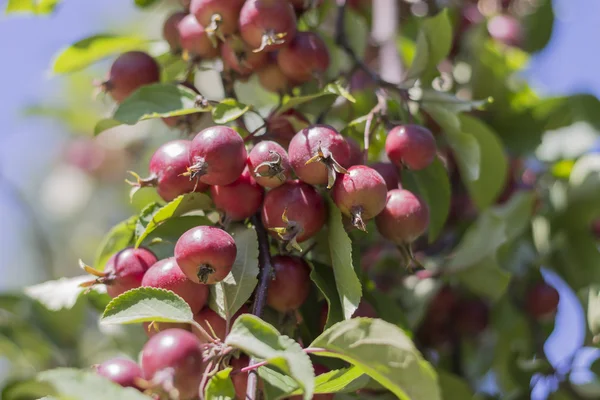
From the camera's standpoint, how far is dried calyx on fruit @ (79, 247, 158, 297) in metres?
1.07

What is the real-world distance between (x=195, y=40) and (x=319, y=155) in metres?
0.42

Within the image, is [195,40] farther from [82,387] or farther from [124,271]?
[82,387]

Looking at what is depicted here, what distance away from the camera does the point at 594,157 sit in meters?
1.91

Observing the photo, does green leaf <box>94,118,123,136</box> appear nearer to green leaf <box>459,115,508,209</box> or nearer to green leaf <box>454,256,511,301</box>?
green leaf <box>459,115,508,209</box>

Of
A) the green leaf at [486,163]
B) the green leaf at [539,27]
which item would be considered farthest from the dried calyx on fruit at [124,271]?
the green leaf at [539,27]

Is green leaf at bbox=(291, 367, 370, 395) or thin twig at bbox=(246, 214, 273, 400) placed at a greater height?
thin twig at bbox=(246, 214, 273, 400)

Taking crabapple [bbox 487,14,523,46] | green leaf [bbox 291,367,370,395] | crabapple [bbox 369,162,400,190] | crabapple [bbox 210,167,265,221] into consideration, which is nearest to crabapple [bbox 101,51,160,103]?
crabapple [bbox 210,167,265,221]

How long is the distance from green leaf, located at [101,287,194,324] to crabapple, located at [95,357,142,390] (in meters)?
0.05

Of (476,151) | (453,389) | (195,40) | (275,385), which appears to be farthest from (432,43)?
(275,385)

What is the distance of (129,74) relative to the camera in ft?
4.44

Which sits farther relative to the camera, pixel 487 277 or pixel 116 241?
pixel 487 277

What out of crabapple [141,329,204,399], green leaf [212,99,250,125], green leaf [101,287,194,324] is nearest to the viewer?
crabapple [141,329,204,399]

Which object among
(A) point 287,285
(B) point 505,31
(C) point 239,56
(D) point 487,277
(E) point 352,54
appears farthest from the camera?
(B) point 505,31

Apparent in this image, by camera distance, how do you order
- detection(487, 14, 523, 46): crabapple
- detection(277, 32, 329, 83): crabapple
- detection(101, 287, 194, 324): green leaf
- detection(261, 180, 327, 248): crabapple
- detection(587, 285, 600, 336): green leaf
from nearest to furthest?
detection(101, 287, 194, 324): green leaf → detection(261, 180, 327, 248): crabapple → detection(277, 32, 329, 83): crabapple → detection(587, 285, 600, 336): green leaf → detection(487, 14, 523, 46): crabapple
